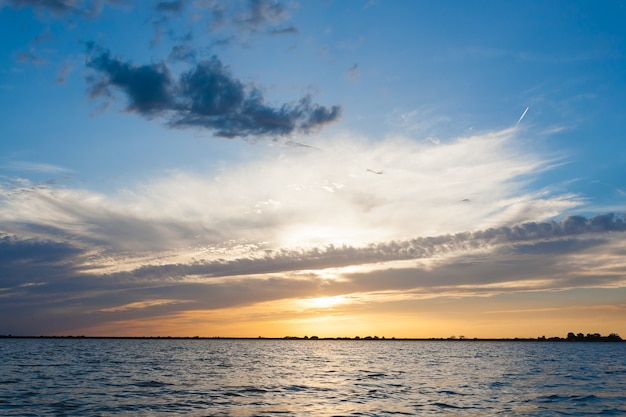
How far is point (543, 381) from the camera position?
6731 centimetres

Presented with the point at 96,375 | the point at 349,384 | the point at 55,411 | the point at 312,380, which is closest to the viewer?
the point at 55,411

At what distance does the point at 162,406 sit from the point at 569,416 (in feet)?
109

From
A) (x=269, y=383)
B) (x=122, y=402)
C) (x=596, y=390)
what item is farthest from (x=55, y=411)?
(x=596, y=390)

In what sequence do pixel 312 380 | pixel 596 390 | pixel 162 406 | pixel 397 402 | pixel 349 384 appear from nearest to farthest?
pixel 162 406
pixel 397 402
pixel 596 390
pixel 349 384
pixel 312 380

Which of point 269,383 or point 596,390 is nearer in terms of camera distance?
point 596,390

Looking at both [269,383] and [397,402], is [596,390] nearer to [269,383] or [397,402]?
[397,402]

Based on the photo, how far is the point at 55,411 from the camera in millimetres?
38719

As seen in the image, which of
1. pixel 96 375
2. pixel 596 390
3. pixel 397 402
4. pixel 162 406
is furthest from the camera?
pixel 96 375

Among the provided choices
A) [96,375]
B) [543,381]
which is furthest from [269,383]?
[543,381]

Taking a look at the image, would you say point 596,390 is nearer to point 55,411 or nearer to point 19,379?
point 55,411

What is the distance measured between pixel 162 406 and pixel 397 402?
20721mm

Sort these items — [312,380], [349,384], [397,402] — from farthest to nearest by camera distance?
[312,380]
[349,384]
[397,402]

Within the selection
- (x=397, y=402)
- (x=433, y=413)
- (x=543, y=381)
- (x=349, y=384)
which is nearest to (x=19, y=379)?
(x=349, y=384)

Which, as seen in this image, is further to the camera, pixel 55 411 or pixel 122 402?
pixel 122 402
